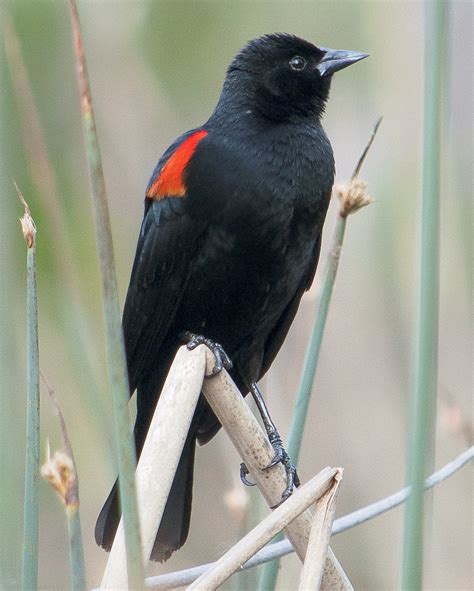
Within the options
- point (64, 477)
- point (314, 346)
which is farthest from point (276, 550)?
point (64, 477)

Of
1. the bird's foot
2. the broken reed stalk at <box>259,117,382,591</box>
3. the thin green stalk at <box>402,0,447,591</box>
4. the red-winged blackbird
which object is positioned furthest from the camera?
the red-winged blackbird

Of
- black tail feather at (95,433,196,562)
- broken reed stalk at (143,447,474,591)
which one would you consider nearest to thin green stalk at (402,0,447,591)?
broken reed stalk at (143,447,474,591)

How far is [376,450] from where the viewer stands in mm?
2861

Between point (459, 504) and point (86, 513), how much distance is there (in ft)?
3.61

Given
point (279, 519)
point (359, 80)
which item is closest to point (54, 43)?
point (359, 80)

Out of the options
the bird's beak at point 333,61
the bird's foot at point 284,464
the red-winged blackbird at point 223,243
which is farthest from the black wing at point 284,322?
the bird's beak at point 333,61

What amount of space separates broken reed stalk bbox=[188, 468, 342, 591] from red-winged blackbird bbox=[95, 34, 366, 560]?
66cm

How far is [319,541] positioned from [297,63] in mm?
1442

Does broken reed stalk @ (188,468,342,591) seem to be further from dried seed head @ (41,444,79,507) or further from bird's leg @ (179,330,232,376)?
bird's leg @ (179,330,232,376)

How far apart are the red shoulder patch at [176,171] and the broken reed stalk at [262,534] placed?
95 centimetres

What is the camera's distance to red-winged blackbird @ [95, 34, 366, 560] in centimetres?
204

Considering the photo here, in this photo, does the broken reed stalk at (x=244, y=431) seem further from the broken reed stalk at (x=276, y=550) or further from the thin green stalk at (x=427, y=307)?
the thin green stalk at (x=427, y=307)

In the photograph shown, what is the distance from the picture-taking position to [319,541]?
4.23 feet

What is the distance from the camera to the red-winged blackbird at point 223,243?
80.1 inches
